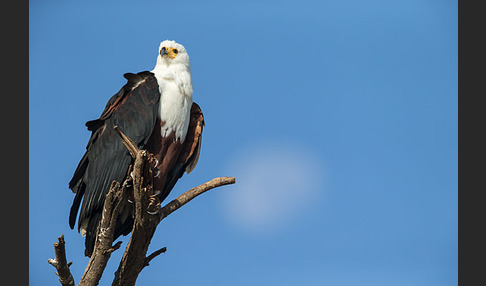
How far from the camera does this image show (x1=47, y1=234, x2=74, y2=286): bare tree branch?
496 cm

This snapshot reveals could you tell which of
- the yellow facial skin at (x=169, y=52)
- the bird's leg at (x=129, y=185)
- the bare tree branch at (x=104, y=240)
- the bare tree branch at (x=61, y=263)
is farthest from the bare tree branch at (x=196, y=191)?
the yellow facial skin at (x=169, y=52)

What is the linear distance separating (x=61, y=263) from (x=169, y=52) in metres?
2.85

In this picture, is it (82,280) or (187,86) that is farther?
(187,86)

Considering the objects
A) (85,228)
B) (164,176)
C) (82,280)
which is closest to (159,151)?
(164,176)

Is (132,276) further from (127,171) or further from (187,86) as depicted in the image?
(187,86)

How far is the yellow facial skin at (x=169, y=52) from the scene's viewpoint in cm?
676

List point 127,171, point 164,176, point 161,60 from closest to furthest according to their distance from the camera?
1. point 127,171
2. point 164,176
3. point 161,60

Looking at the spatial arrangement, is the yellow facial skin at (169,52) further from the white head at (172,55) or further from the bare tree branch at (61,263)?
the bare tree branch at (61,263)

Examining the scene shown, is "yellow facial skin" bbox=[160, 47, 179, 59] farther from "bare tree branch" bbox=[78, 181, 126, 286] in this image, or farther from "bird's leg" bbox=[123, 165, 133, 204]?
"bare tree branch" bbox=[78, 181, 126, 286]

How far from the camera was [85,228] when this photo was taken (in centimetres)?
595

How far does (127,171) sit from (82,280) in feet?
3.86

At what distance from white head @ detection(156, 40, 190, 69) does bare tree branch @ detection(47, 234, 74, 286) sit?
261 centimetres

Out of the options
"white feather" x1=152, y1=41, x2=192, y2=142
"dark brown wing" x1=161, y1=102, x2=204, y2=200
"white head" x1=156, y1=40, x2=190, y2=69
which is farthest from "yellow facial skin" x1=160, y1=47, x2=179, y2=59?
"dark brown wing" x1=161, y1=102, x2=204, y2=200

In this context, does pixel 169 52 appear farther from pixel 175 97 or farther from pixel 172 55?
pixel 175 97
